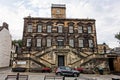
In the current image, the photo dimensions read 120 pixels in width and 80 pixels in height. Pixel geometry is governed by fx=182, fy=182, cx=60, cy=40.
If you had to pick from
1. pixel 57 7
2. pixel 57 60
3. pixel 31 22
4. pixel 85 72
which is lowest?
pixel 85 72

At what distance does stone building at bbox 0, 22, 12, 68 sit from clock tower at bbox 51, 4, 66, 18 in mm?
11921

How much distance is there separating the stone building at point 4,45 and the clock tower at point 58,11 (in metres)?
11.9

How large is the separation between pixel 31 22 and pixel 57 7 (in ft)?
26.6

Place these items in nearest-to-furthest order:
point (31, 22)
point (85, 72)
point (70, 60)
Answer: point (85, 72)
point (70, 60)
point (31, 22)

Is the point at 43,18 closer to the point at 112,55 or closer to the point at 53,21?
the point at 53,21

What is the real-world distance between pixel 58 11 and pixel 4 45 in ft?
50.5

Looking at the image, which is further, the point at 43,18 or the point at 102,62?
the point at 43,18

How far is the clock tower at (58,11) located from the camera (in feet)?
147

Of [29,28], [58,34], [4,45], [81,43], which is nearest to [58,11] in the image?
[58,34]

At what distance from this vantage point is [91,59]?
34.2m

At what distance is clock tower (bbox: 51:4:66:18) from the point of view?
4484 cm

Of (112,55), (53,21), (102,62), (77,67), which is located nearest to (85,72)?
(77,67)

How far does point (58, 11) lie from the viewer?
45.2m

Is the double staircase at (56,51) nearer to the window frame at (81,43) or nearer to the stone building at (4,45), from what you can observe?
the window frame at (81,43)
